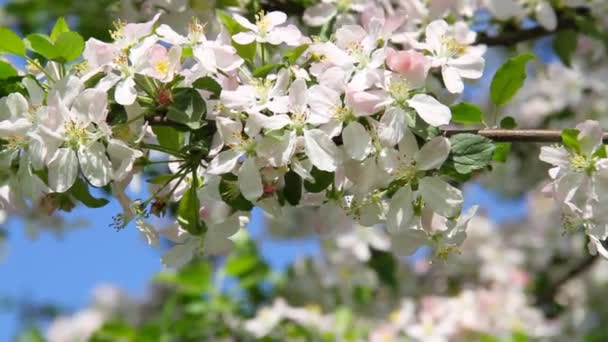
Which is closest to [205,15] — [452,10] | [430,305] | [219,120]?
[452,10]

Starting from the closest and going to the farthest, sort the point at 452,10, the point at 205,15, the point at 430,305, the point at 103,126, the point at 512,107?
1. the point at 103,126
2. the point at 205,15
3. the point at 452,10
4. the point at 430,305
5. the point at 512,107

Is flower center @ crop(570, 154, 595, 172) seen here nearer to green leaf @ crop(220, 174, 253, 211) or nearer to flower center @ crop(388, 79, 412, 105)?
flower center @ crop(388, 79, 412, 105)

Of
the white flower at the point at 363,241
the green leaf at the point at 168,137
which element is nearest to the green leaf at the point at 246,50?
the green leaf at the point at 168,137

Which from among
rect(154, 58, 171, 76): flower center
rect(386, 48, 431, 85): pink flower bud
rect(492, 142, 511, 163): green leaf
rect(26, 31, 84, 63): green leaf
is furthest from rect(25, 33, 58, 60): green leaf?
rect(492, 142, 511, 163): green leaf

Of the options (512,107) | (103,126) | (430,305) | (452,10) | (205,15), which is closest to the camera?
(103,126)

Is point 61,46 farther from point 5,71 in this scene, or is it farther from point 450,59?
point 450,59

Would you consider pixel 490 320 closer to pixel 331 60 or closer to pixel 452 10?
pixel 452 10

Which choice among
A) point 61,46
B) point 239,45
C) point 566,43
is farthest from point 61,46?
point 566,43
